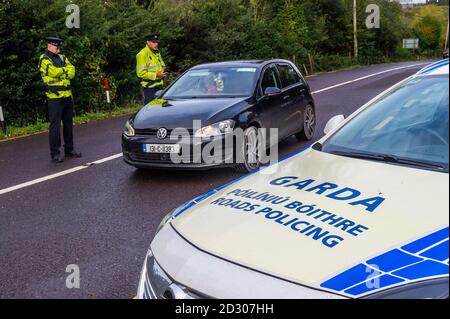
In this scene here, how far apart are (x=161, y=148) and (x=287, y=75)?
3311 mm

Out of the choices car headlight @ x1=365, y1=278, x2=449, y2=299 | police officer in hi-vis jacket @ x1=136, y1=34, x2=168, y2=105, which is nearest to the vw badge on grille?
police officer in hi-vis jacket @ x1=136, y1=34, x2=168, y2=105

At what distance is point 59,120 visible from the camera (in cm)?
830

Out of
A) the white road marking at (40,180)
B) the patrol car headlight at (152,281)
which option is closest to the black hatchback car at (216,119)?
the white road marking at (40,180)

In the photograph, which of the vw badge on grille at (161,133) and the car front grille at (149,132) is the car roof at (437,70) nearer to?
the car front grille at (149,132)

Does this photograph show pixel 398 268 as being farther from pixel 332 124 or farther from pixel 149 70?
pixel 149 70

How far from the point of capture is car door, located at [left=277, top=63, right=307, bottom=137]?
8.33 metres

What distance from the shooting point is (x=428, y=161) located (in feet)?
9.31

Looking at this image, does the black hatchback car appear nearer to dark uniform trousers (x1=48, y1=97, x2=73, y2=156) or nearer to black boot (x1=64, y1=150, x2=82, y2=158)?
dark uniform trousers (x1=48, y1=97, x2=73, y2=156)

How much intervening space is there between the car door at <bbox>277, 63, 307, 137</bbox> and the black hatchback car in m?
0.02

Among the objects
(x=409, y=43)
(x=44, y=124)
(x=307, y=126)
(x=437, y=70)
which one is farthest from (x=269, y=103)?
(x=409, y=43)

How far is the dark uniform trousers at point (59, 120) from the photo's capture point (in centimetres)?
822
